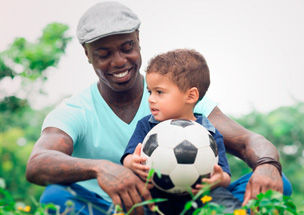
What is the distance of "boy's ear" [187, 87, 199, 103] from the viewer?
11.4 feet

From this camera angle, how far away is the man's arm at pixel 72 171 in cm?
314

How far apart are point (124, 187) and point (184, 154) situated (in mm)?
447

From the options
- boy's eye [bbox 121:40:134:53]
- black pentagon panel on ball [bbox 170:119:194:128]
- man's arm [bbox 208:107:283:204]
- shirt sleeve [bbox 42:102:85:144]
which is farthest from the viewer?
boy's eye [bbox 121:40:134:53]

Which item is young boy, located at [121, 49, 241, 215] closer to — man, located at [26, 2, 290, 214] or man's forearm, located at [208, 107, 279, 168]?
man, located at [26, 2, 290, 214]

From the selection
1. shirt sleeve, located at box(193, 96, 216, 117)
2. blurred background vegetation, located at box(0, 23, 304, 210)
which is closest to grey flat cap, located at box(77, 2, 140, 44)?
shirt sleeve, located at box(193, 96, 216, 117)

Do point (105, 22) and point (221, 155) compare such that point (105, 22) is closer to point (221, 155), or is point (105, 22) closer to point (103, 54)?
point (103, 54)

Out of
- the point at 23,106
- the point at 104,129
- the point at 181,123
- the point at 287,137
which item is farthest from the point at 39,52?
the point at 181,123

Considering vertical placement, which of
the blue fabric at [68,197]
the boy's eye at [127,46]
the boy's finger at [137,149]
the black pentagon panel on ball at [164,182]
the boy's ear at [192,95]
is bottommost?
the blue fabric at [68,197]

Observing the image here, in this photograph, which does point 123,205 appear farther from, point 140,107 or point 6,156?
point 6,156

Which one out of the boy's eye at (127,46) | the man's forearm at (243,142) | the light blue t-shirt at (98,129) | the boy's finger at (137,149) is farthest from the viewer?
the light blue t-shirt at (98,129)

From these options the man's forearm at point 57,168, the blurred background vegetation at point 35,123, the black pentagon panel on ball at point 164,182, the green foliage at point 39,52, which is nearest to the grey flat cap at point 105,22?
the man's forearm at point 57,168

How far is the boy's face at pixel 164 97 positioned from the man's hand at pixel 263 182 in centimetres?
73

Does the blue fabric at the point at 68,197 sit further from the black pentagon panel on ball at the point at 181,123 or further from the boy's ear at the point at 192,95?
the boy's ear at the point at 192,95

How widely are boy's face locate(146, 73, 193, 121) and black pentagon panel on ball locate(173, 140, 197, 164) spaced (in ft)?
1.33
